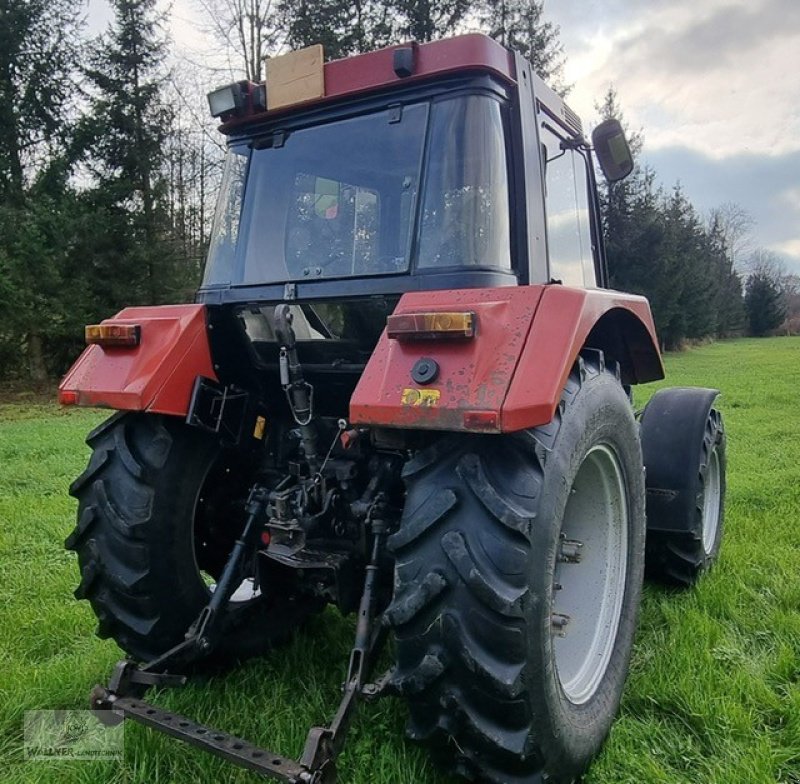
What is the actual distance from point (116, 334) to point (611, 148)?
2.25 metres

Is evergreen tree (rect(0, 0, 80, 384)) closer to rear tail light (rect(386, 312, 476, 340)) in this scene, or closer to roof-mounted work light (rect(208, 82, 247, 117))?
roof-mounted work light (rect(208, 82, 247, 117))

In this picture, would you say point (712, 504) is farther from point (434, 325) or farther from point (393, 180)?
point (434, 325)

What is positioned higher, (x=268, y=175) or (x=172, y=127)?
(x=172, y=127)

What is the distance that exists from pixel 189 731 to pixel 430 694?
673 millimetres

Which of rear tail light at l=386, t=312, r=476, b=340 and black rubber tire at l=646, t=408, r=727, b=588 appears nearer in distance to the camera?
rear tail light at l=386, t=312, r=476, b=340

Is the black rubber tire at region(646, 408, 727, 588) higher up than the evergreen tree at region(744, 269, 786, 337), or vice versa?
the evergreen tree at region(744, 269, 786, 337)

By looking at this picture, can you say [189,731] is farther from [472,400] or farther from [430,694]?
[472,400]

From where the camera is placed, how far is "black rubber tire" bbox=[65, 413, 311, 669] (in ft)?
7.69

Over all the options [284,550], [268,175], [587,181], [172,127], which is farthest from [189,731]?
[172,127]

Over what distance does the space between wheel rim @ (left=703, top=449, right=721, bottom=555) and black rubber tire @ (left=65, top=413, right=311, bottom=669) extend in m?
2.48

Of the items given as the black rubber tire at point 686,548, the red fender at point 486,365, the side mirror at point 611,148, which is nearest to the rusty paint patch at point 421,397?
A: the red fender at point 486,365

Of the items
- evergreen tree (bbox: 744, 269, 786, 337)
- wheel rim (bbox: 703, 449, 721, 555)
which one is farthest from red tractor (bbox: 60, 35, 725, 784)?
evergreen tree (bbox: 744, 269, 786, 337)

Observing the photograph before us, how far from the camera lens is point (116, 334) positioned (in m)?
2.40

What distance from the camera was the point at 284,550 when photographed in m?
2.36
